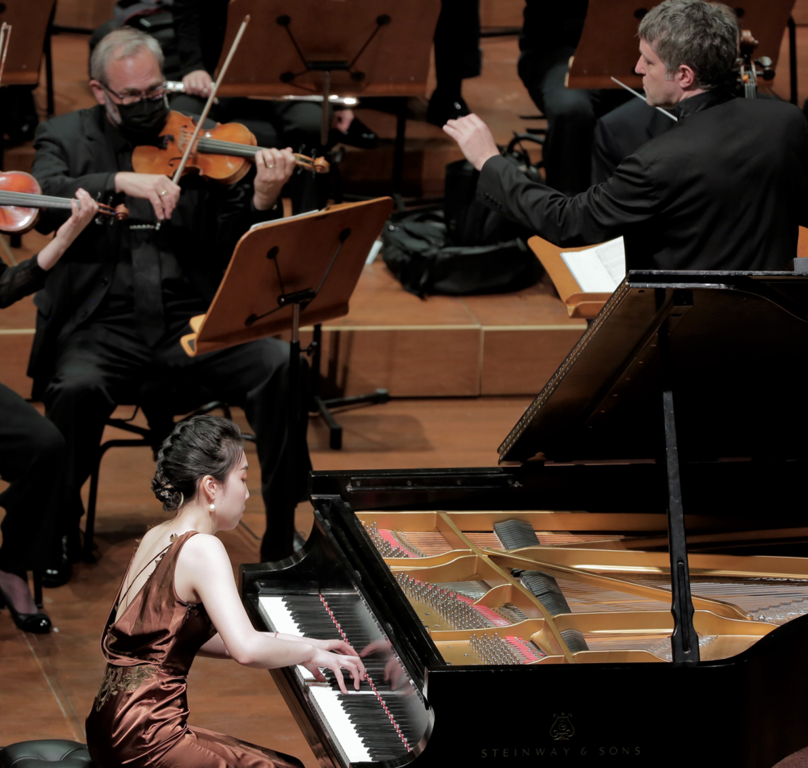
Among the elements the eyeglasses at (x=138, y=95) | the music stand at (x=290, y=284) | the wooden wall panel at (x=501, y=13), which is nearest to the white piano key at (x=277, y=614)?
the music stand at (x=290, y=284)

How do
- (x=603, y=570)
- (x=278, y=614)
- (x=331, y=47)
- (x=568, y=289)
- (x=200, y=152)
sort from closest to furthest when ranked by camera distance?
(x=278, y=614) < (x=603, y=570) < (x=568, y=289) < (x=200, y=152) < (x=331, y=47)

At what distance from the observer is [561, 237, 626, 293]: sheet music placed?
3098mm

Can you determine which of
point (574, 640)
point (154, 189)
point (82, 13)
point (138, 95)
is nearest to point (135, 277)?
point (154, 189)

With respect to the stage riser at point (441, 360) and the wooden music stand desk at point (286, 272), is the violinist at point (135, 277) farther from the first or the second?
the stage riser at point (441, 360)

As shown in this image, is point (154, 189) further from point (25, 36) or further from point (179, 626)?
Result: point (179, 626)

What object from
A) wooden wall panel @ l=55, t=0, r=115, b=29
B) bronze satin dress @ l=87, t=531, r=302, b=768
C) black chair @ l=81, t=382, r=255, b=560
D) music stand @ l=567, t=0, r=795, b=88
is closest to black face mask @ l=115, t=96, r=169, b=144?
black chair @ l=81, t=382, r=255, b=560

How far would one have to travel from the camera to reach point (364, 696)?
197 cm

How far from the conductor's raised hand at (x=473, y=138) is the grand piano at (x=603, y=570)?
721 mm

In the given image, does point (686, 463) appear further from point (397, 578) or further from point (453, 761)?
point (453, 761)

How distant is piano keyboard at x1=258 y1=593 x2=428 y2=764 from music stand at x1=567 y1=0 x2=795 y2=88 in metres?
2.47

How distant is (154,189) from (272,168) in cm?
34

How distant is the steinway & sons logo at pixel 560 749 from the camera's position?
175 cm

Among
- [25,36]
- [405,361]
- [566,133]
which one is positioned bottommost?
[405,361]

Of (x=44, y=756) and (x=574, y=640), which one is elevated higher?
(x=574, y=640)
